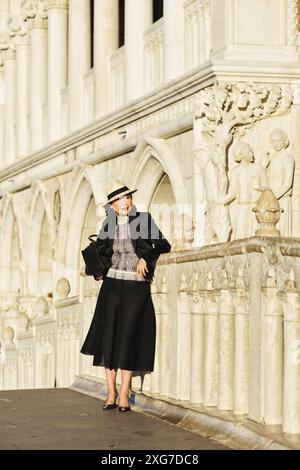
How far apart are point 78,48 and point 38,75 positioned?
3965 mm

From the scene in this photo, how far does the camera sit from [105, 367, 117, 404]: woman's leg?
10.9 meters

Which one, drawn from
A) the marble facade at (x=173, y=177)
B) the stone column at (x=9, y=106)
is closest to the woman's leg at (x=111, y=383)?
the marble facade at (x=173, y=177)

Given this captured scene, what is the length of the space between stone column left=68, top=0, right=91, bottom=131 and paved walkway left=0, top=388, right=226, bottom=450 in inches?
630

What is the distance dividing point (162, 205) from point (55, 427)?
42.8ft

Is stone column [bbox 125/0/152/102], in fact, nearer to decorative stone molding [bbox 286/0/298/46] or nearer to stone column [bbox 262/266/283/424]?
decorative stone molding [bbox 286/0/298/46]

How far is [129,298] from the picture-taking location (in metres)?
10.7

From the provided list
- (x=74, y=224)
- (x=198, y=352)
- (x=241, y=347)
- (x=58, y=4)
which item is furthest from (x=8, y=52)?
(x=241, y=347)

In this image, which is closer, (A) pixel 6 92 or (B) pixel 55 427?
(B) pixel 55 427

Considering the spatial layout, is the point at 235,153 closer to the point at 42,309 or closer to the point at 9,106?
the point at 42,309

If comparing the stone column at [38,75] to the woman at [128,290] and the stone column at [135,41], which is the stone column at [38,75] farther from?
the woman at [128,290]

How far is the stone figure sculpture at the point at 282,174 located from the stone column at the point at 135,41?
5.44 m

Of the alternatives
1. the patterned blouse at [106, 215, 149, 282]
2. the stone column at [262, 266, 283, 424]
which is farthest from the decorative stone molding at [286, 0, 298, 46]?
→ the stone column at [262, 266, 283, 424]

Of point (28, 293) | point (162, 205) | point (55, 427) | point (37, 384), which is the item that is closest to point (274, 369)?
point (55, 427)

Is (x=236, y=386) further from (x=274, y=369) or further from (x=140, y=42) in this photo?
(x=140, y=42)
